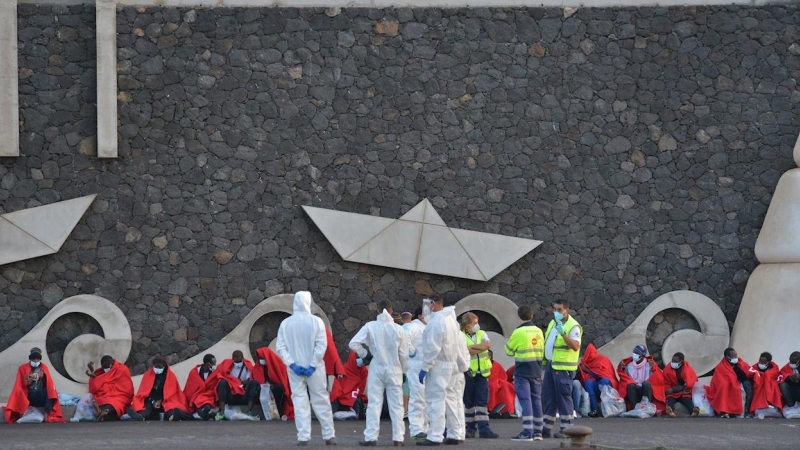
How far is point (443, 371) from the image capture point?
15.3 metres

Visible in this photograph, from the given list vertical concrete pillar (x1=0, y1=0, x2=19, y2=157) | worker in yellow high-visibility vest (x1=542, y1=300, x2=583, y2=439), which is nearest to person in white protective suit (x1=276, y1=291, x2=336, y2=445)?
worker in yellow high-visibility vest (x1=542, y1=300, x2=583, y2=439)

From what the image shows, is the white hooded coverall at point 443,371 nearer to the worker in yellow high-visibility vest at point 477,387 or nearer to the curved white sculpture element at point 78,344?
the worker in yellow high-visibility vest at point 477,387

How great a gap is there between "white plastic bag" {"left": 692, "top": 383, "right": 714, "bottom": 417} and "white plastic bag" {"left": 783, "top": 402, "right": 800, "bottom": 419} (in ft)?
3.30

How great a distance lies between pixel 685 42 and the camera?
22250 mm

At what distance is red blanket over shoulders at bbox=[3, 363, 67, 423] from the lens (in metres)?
19.6

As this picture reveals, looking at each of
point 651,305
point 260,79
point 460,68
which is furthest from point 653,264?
point 260,79

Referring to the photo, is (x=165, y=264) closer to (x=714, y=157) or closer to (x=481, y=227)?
(x=481, y=227)

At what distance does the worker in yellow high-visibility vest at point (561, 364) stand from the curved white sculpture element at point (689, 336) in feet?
18.1

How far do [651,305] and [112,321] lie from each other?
7.89 m

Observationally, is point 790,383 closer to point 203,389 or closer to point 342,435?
point 342,435

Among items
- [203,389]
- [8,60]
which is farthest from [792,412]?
[8,60]

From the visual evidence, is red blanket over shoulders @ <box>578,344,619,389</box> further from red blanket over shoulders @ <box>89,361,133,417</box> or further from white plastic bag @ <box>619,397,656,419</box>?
red blanket over shoulders @ <box>89,361,133,417</box>

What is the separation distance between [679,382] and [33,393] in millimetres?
8916

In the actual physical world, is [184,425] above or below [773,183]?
below
